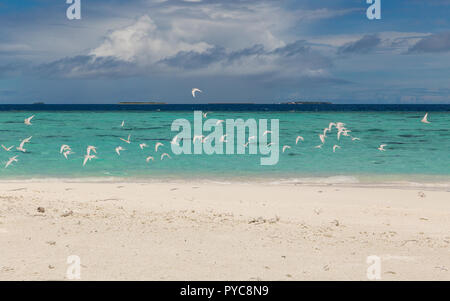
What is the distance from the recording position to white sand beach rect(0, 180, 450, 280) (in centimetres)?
667

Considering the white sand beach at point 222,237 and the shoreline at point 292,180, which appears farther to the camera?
the shoreline at point 292,180

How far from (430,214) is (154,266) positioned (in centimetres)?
779

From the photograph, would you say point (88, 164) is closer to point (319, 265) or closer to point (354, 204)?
point (354, 204)

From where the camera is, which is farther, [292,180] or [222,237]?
[292,180]

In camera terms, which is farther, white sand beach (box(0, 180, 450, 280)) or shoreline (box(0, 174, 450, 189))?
shoreline (box(0, 174, 450, 189))

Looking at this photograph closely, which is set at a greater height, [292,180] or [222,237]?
[292,180]

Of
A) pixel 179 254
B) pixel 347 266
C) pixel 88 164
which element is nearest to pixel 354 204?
pixel 347 266

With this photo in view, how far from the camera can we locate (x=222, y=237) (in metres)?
8.50

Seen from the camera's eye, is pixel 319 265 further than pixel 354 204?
No

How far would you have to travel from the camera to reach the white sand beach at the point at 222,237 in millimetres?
6668

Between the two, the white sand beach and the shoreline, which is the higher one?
the shoreline

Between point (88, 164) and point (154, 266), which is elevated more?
point (88, 164)

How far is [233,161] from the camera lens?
25281mm

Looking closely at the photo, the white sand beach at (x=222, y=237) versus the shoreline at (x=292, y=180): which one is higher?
the shoreline at (x=292, y=180)
